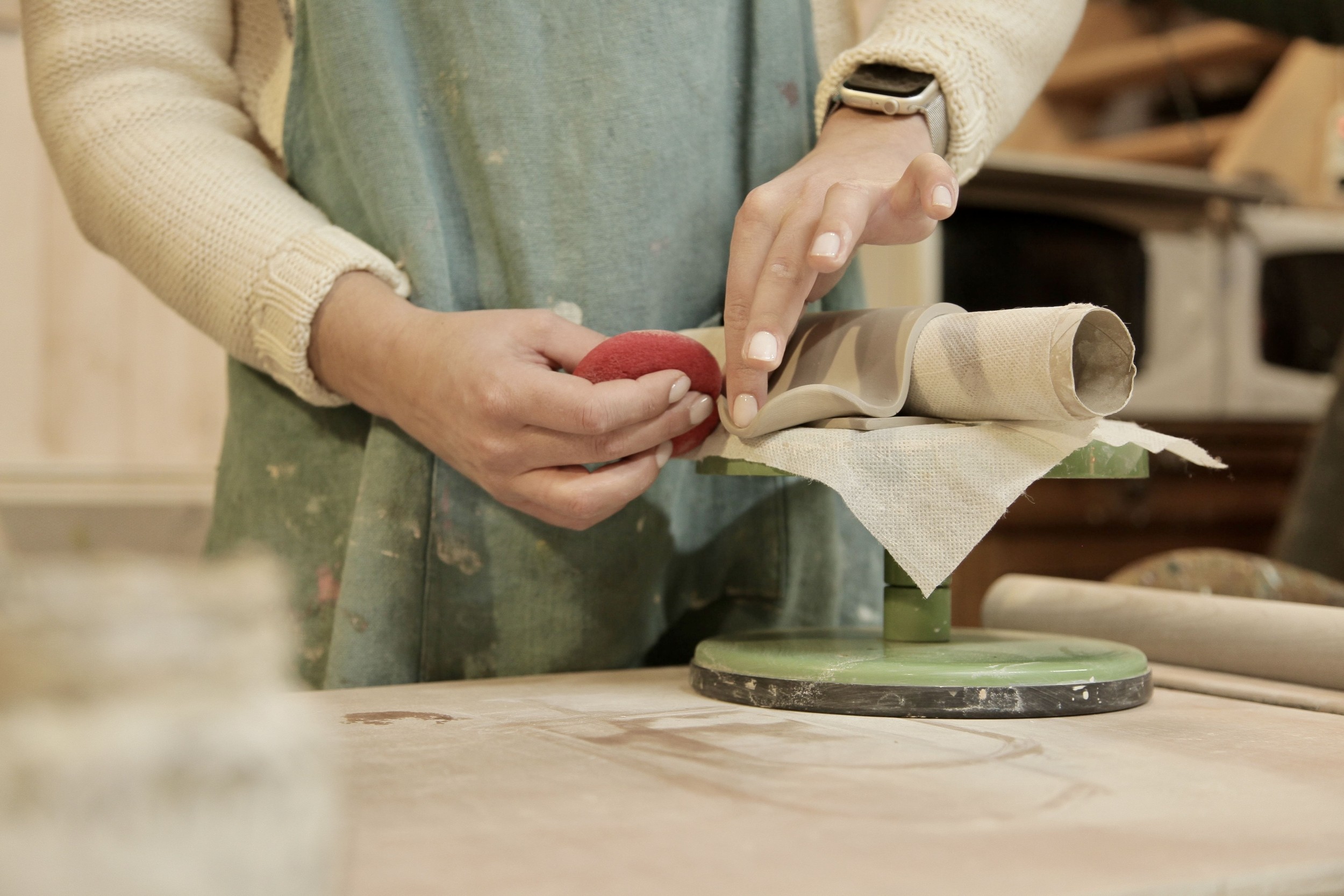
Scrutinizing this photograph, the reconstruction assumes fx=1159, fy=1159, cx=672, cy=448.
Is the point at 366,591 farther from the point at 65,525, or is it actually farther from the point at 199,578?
the point at 65,525

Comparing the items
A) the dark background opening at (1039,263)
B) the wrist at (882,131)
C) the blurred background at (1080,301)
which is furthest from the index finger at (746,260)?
the dark background opening at (1039,263)

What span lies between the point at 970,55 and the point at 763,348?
0.28 meters

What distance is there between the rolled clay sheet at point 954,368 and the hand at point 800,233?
2cm

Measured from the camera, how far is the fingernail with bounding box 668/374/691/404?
613 mm

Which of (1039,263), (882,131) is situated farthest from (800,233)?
(1039,263)

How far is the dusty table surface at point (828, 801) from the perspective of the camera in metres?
0.33

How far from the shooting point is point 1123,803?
400mm

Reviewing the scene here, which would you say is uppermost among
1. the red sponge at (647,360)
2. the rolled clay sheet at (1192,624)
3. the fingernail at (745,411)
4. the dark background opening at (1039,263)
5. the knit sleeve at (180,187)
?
the dark background opening at (1039,263)

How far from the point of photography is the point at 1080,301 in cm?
167

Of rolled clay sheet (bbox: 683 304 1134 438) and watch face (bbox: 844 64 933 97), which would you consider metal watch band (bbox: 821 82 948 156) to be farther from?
rolled clay sheet (bbox: 683 304 1134 438)

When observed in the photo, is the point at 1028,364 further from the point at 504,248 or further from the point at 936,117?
the point at 504,248

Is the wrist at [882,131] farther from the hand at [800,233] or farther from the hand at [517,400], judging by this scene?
the hand at [517,400]

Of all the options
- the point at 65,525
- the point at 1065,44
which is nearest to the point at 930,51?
the point at 1065,44

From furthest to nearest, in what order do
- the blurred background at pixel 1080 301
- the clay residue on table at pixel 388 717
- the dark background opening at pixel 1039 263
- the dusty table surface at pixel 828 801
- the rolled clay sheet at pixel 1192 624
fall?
the dark background opening at pixel 1039 263 < the blurred background at pixel 1080 301 < the rolled clay sheet at pixel 1192 624 < the clay residue on table at pixel 388 717 < the dusty table surface at pixel 828 801
